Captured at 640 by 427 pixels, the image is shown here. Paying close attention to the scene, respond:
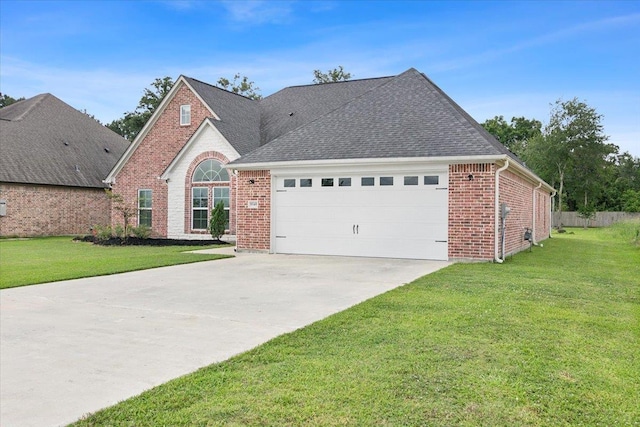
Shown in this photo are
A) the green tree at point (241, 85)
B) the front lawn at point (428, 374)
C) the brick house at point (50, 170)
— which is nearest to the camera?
the front lawn at point (428, 374)

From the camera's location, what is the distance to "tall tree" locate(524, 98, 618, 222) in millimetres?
45469

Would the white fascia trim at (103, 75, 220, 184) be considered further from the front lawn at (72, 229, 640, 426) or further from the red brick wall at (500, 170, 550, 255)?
the front lawn at (72, 229, 640, 426)

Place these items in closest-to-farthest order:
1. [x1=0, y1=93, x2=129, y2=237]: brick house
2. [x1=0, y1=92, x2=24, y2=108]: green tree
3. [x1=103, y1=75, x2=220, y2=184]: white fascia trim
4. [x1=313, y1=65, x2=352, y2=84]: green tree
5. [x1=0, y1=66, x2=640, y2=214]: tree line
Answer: [x1=103, y1=75, x2=220, y2=184]: white fascia trim → [x1=0, y1=93, x2=129, y2=237]: brick house → [x1=313, y1=65, x2=352, y2=84]: green tree → [x1=0, y1=66, x2=640, y2=214]: tree line → [x1=0, y1=92, x2=24, y2=108]: green tree

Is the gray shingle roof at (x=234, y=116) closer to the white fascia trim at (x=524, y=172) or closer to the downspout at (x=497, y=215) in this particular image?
the white fascia trim at (x=524, y=172)

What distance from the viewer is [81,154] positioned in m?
27.5

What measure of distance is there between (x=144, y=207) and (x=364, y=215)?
40.3 feet

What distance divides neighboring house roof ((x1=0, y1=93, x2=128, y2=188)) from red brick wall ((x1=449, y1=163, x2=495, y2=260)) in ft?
68.7

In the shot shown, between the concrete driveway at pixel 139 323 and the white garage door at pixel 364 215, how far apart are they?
83.4 inches

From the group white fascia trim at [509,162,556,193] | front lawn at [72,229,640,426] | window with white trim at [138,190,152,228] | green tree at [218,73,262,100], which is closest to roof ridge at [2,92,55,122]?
window with white trim at [138,190,152,228]

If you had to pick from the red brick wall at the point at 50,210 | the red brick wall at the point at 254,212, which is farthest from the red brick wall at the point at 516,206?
the red brick wall at the point at 50,210

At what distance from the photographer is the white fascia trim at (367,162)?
11.5 m

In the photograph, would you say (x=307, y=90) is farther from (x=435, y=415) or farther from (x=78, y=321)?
(x=435, y=415)

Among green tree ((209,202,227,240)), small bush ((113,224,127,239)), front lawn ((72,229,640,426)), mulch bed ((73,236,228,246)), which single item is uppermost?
green tree ((209,202,227,240))

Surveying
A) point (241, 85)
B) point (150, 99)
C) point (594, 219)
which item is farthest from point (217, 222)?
point (594, 219)
